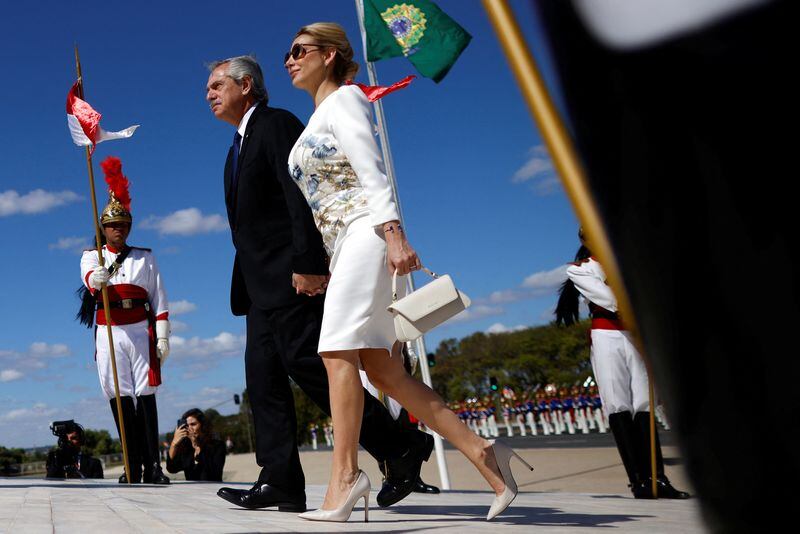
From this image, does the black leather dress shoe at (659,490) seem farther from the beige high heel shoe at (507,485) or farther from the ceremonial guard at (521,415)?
the ceremonial guard at (521,415)

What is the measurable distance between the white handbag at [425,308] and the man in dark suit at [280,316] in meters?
0.61

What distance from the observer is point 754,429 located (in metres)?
0.55

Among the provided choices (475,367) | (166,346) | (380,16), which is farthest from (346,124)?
(475,367)

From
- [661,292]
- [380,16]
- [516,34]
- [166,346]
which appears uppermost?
[380,16]

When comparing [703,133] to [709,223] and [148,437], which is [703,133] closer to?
[709,223]

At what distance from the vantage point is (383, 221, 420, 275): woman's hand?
3.21 metres

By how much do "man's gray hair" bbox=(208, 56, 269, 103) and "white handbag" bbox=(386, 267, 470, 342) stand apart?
1.65 meters

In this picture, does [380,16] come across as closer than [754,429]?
No

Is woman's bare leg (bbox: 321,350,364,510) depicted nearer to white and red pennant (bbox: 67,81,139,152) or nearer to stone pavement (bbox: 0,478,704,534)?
stone pavement (bbox: 0,478,704,534)

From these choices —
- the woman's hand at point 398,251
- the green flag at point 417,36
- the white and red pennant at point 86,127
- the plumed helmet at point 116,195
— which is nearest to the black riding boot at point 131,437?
the plumed helmet at point 116,195

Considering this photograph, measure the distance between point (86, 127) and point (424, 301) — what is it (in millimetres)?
5693

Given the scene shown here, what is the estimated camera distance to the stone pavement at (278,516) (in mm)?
2961

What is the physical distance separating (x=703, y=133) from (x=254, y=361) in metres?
3.56

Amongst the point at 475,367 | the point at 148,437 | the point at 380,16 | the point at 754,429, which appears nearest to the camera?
the point at 754,429
